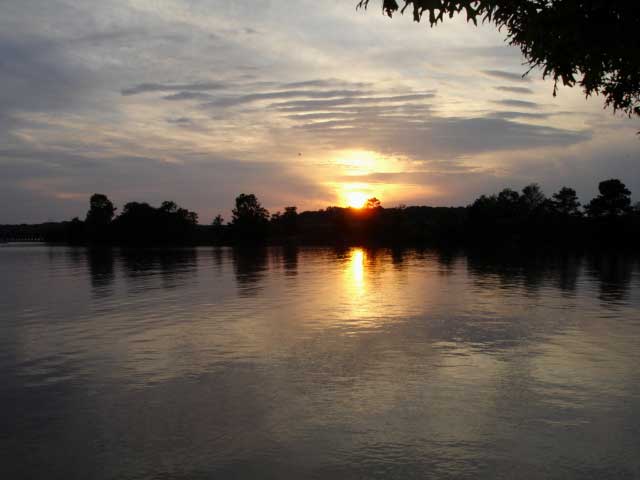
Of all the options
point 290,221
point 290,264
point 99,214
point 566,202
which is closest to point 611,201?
point 566,202

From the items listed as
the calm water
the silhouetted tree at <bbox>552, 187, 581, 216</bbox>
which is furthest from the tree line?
the calm water

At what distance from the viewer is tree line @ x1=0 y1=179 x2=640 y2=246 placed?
97000 millimetres

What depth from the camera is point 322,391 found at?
10.1 m

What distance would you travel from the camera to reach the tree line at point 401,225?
3819 inches

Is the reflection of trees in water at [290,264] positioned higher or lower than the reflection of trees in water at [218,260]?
lower

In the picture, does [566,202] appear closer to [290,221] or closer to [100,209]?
[290,221]

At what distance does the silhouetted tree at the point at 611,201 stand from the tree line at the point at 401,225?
0.49ft

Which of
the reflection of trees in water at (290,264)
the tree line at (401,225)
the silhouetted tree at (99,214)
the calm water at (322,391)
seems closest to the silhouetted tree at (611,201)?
the tree line at (401,225)

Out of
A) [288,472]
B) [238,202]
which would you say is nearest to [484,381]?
[288,472]

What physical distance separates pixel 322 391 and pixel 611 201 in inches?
3928

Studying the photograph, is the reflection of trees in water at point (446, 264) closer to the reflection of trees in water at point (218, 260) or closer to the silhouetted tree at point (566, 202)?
the reflection of trees in water at point (218, 260)

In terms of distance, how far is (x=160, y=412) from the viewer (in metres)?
8.98

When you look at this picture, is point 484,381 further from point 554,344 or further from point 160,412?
point 160,412

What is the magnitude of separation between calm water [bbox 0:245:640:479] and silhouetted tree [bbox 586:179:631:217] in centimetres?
8508
